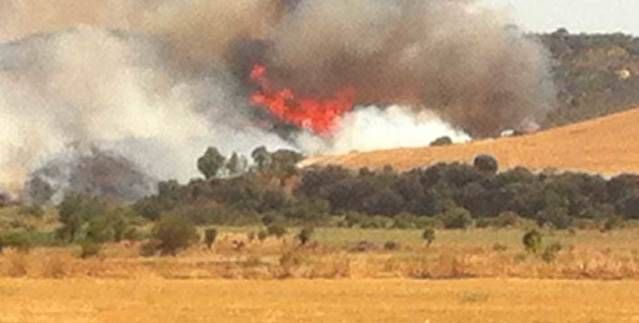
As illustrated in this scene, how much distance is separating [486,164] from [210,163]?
83.5 ft

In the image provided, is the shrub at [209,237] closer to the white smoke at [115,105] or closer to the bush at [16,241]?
the bush at [16,241]

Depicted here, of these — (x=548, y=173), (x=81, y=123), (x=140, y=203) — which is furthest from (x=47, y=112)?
(x=548, y=173)

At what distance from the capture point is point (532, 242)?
85.2m

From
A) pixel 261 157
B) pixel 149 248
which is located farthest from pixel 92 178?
pixel 149 248

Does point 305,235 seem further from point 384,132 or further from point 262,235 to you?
point 384,132

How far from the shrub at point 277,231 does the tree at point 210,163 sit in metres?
32.2

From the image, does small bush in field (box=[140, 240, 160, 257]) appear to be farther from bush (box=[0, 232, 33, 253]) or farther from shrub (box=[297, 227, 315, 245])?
shrub (box=[297, 227, 315, 245])

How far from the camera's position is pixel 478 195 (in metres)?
115

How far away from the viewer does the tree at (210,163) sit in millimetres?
136875

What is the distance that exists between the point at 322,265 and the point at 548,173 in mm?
59531

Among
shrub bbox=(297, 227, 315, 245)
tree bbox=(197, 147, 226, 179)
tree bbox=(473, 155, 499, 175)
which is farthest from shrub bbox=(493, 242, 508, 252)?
tree bbox=(197, 147, 226, 179)

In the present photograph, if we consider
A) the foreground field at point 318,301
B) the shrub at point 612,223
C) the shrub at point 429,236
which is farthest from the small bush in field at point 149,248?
the shrub at point 612,223

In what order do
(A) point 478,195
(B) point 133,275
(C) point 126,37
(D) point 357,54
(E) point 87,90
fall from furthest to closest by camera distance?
1. (E) point 87,90
2. (C) point 126,37
3. (D) point 357,54
4. (A) point 478,195
5. (B) point 133,275

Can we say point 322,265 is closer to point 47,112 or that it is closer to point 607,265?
point 607,265
